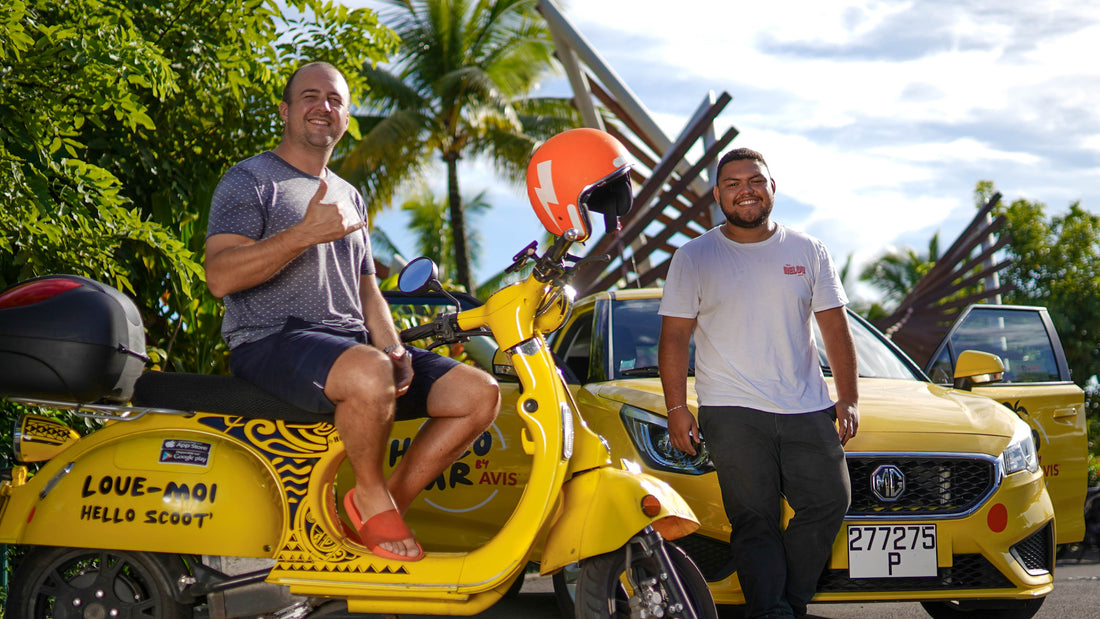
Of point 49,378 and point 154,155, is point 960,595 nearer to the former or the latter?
point 49,378

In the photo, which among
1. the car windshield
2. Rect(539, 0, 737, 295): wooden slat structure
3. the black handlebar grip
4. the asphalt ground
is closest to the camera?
the black handlebar grip

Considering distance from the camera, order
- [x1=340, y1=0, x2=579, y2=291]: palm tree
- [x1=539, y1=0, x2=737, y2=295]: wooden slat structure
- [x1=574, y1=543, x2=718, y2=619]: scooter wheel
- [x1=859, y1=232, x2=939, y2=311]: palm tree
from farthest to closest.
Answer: [x1=859, y1=232, x2=939, y2=311]: palm tree → [x1=340, y1=0, x2=579, y2=291]: palm tree → [x1=539, y1=0, x2=737, y2=295]: wooden slat structure → [x1=574, y1=543, x2=718, y2=619]: scooter wheel

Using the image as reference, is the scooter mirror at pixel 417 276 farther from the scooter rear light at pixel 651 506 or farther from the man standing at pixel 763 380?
the man standing at pixel 763 380

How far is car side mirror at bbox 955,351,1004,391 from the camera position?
4.91 metres

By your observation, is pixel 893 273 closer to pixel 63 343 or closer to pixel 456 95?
pixel 456 95

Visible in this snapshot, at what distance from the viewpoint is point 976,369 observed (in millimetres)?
4941

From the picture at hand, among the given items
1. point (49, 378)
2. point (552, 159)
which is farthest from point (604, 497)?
point (49, 378)

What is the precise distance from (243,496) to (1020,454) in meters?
3.12

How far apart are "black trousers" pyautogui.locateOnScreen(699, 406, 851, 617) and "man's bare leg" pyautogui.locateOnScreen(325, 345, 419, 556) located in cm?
134

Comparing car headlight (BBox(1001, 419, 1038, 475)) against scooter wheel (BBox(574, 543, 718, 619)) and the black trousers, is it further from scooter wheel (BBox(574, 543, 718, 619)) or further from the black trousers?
scooter wheel (BBox(574, 543, 718, 619))

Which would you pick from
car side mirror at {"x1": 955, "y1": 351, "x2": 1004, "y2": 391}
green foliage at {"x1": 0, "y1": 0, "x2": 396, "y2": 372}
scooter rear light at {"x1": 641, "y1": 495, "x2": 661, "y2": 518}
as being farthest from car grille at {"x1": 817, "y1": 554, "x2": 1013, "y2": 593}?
green foliage at {"x1": 0, "y1": 0, "x2": 396, "y2": 372}

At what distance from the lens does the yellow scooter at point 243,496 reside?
3.00 m

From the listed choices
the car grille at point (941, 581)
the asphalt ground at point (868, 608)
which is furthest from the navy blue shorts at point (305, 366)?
the asphalt ground at point (868, 608)

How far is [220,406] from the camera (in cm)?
316
